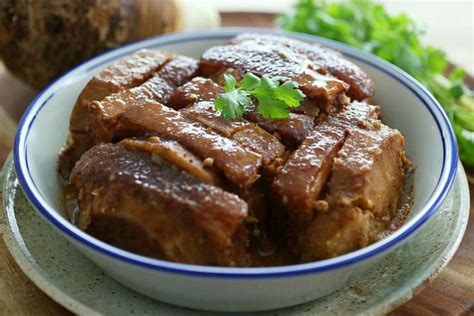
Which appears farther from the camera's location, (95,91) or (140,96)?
(95,91)

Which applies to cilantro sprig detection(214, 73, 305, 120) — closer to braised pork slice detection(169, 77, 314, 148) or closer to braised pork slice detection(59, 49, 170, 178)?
braised pork slice detection(169, 77, 314, 148)

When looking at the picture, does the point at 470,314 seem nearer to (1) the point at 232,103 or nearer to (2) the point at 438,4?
(1) the point at 232,103

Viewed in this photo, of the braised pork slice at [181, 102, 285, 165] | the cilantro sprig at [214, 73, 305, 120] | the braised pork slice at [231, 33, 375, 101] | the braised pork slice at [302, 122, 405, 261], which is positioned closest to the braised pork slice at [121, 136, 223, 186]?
the braised pork slice at [181, 102, 285, 165]

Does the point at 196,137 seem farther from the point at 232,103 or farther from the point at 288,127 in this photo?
the point at 288,127

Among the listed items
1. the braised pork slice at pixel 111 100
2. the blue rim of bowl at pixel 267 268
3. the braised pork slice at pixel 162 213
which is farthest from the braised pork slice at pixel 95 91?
the braised pork slice at pixel 162 213

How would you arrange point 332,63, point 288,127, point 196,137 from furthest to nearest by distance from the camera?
point 332,63 < point 288,127 < point 196,137

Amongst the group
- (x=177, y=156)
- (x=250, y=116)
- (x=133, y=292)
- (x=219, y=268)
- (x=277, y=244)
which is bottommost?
(x=133, y=292)

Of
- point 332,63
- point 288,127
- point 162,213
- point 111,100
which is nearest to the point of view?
point 162,213

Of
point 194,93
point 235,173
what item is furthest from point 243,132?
point 194,93
